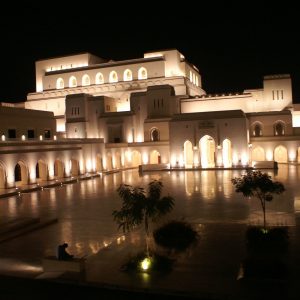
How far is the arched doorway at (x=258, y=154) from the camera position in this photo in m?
37.4

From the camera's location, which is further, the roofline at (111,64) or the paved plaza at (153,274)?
the roofline at (111,64)

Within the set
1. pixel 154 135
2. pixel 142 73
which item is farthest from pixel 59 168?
pixel 142 73

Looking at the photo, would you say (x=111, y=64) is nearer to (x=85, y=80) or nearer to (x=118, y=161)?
(x=85, y=80)

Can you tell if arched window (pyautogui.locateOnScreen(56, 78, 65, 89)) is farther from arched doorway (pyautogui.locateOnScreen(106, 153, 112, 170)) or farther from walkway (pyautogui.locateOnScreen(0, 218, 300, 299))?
walkway (pyautogui.locateOnScreen(0, 218, 300, 299))

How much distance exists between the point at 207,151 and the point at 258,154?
16.7ft

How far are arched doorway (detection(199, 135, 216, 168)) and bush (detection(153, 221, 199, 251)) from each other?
2292 centimetres

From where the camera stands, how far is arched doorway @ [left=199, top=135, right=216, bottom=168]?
1395 inches

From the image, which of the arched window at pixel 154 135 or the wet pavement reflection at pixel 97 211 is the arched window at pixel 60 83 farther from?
the wet pavement reflection at pixel 97 211

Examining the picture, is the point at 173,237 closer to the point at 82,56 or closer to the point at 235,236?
the point at 235,236

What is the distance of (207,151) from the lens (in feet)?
125

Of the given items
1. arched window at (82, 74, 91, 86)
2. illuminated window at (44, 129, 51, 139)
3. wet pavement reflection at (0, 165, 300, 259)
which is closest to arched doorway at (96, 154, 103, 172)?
illuminated window at (44, 129, 51, 139)

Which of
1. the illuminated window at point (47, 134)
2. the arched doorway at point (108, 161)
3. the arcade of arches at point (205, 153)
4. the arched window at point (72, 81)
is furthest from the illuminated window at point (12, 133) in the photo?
the arched window at point (72, 81)

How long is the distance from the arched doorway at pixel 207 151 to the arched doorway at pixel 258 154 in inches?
165

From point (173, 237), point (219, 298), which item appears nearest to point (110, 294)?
point (219, 298)
